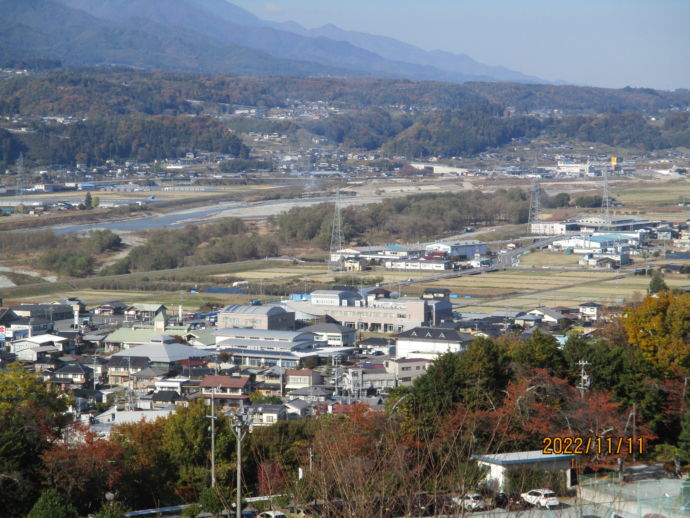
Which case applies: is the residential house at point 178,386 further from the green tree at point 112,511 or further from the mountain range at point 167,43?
the mountain range at point 167,43

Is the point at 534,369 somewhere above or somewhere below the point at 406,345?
above

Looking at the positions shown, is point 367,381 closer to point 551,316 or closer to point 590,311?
point 551,316

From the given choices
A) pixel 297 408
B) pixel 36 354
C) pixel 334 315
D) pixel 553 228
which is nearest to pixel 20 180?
pixel 553 228

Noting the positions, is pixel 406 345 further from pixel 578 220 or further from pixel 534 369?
pixel 578 220

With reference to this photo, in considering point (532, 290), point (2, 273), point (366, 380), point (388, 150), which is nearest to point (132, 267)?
point (2, 273)

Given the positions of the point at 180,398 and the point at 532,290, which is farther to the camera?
the point at 532,290

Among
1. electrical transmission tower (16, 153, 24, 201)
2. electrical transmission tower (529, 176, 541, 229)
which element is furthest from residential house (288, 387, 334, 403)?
electrical transmission tower (16, 153, 24, 201)
